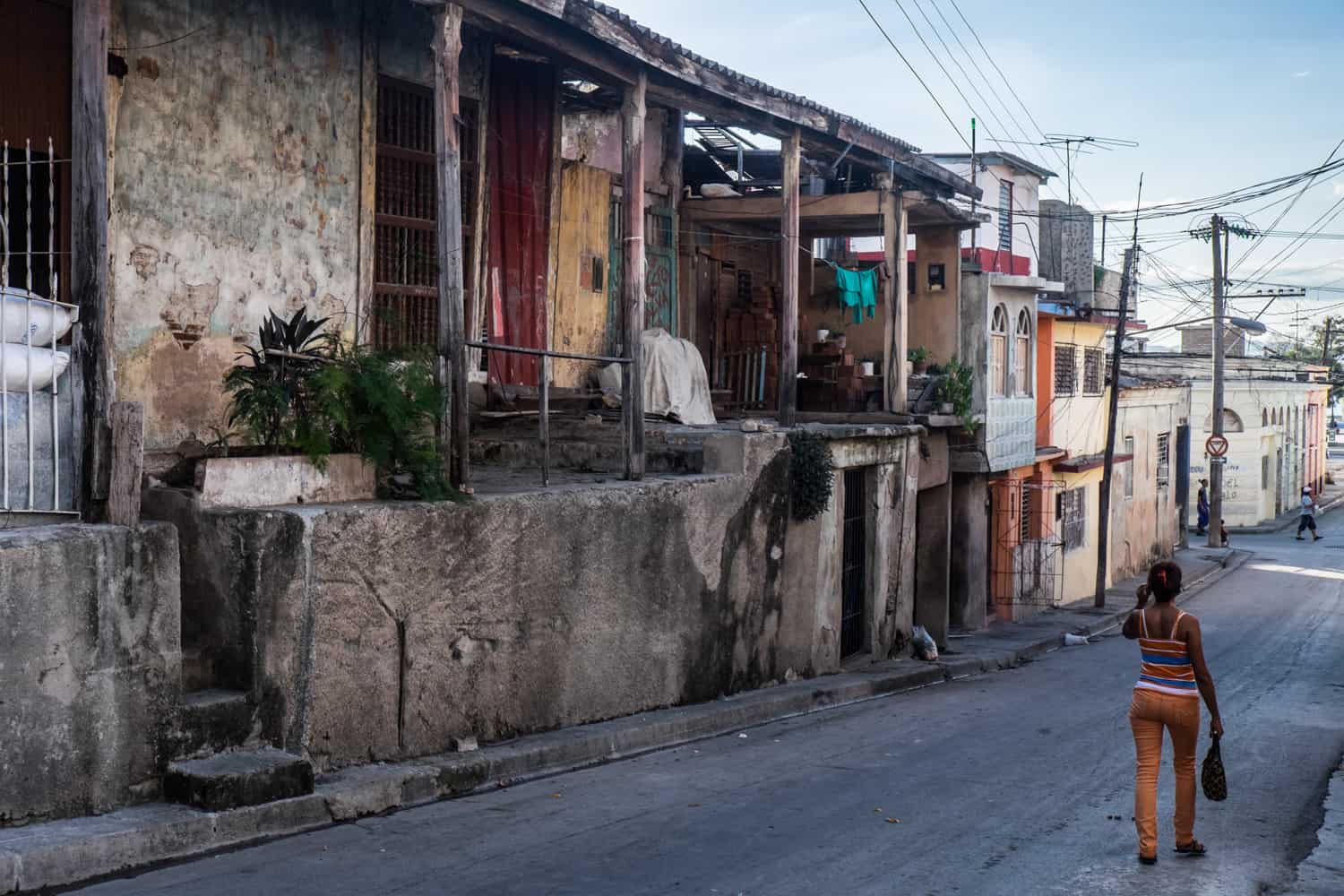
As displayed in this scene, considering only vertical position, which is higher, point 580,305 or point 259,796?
point 580,305

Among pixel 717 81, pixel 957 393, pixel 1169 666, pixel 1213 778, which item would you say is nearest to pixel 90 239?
pixel 1169 666

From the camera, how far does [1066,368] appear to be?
28.1m

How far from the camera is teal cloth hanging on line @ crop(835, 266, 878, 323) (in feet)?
62.7

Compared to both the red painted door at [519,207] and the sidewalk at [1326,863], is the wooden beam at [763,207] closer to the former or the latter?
the red painted door at [519,207]

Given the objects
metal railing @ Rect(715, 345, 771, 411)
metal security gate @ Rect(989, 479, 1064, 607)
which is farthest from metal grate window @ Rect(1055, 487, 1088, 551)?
metal railing @ Rect(715, 345, 771, 411)

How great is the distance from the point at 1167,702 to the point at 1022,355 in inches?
716

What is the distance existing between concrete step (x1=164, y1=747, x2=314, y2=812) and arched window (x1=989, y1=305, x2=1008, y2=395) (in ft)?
54.9

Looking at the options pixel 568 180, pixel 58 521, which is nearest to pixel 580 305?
pixel 568 180

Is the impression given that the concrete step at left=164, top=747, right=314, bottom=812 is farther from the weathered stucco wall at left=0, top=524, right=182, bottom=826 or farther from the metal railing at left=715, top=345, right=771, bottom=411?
the metal railing at left=715, top=345, right=771, bottom=411

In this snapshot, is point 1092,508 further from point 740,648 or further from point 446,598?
point 446,598

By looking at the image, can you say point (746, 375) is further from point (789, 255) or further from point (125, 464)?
point (125, 464)

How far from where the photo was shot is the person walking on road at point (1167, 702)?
7.09m

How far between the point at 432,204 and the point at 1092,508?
22.1m

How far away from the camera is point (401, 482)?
29.5 feet
